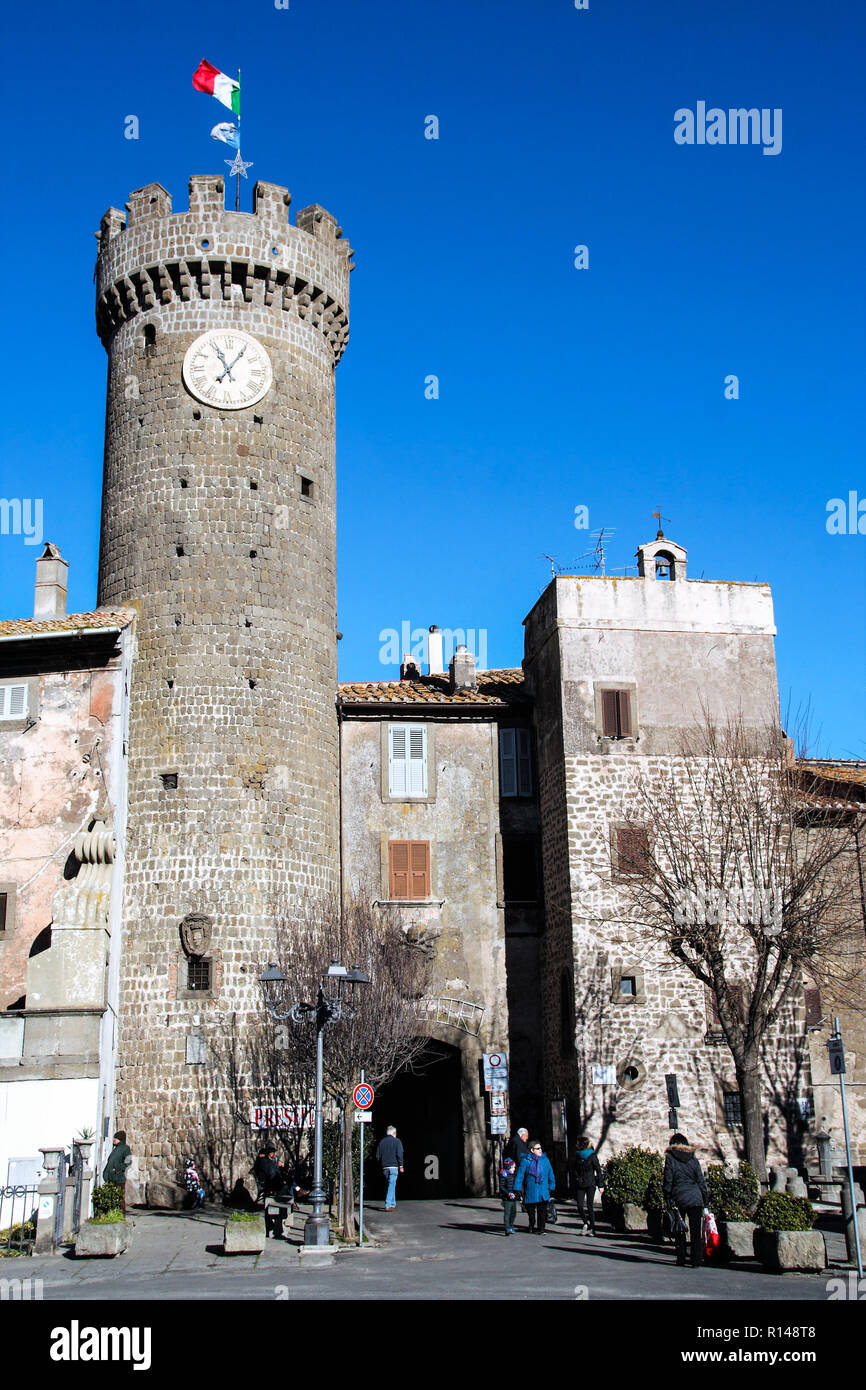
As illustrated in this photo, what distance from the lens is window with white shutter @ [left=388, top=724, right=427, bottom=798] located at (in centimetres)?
3067

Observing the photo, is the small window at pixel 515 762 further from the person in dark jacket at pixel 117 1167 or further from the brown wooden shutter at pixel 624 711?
the person in dark jacket at pixel 117 1167

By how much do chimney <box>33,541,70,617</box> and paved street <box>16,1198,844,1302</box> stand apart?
13669 mm

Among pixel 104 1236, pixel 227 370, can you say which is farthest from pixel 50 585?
pixel 104 1236

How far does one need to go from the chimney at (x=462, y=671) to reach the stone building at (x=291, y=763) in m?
0.09

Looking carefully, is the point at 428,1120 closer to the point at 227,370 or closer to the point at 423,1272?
the point at 423,1272

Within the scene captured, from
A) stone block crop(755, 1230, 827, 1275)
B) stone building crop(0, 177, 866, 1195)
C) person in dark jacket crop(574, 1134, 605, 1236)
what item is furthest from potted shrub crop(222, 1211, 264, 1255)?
stone building crop(0, 177, 866, 1195)

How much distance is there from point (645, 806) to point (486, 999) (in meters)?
5.70

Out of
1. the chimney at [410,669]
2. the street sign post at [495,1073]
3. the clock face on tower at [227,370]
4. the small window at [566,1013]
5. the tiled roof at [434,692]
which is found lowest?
the street sign post at [495,1073]

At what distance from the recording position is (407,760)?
101 ft

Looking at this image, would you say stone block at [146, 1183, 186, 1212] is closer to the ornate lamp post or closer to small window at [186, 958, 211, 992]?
small window at [186, 958, 211, 992]

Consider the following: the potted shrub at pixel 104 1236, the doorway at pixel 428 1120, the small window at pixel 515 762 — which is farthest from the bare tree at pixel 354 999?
the small window at pixel 515 762

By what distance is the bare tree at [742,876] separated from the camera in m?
22.8

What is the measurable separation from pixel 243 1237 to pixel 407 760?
47.4 feet
